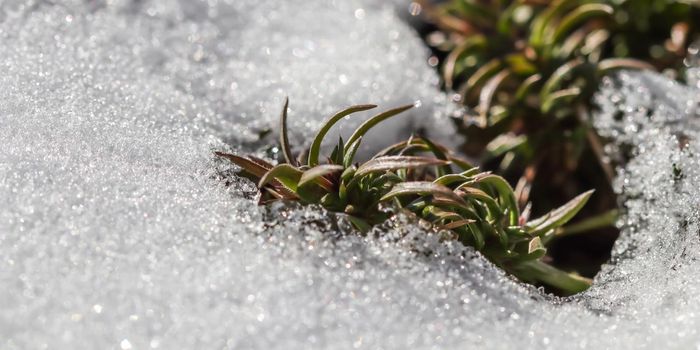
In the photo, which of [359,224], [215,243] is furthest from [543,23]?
[215,243]

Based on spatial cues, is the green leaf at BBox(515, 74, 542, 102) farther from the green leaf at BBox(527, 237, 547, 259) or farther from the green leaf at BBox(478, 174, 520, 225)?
the green leaf at BBox(527, 237, 547, 259)

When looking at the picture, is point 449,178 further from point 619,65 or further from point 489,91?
point 619,65

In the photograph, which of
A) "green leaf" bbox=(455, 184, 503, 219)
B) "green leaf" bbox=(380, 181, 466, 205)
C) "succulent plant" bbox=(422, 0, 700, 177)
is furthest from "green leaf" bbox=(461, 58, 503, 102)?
"green leaf" bbox=(380, 181, 466, 205)

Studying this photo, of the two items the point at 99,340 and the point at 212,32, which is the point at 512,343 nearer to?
the point at 99,340

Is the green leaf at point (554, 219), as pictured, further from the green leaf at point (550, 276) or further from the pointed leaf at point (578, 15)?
the pointed leaf at point (578, 15)

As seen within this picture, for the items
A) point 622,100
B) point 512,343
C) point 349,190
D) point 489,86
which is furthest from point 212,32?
point 512,343

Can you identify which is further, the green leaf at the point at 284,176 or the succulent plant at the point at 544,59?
the succulent plant at the point at 544,59

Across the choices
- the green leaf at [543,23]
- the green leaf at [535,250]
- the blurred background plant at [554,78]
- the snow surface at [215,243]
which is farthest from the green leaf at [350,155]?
the green leaf at [543,23]
